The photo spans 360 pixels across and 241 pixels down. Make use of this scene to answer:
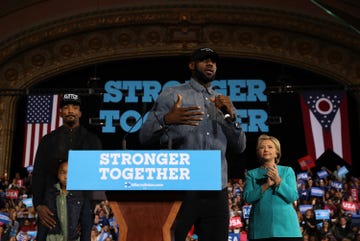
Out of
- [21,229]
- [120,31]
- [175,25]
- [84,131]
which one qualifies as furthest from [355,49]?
[84,131]

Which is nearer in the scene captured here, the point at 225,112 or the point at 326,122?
the point at 225,112

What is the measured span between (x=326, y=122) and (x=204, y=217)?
37.9ft

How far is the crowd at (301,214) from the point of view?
829 cm

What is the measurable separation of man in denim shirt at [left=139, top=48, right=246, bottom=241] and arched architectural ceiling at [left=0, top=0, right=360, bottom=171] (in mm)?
11413

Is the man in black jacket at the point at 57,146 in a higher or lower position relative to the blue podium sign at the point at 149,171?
higher

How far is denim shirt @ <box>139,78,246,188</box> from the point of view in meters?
2.44

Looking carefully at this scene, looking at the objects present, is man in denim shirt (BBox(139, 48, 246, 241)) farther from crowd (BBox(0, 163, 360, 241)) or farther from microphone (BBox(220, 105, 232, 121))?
crowd (BBox(0, 163, 360, 241))

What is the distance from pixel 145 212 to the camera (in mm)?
2004

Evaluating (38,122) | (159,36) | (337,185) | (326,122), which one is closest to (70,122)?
(337,185)

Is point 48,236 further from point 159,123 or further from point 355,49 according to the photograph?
point 355,49

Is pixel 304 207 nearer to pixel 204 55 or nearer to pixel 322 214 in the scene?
pixel 322 214

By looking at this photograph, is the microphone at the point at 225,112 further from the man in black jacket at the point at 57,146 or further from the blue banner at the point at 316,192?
the blue banner at the point at 316,192

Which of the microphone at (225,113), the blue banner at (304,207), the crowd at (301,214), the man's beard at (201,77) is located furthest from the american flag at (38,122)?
the microphone at (225,113)

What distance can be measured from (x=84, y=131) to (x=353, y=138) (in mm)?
11525
